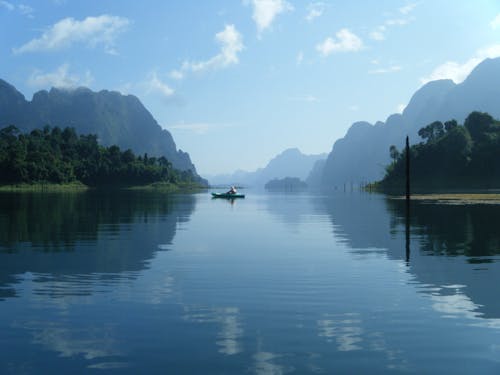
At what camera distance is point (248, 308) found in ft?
56.7

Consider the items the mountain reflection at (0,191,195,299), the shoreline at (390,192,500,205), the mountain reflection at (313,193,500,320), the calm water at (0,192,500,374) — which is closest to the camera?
the calm water at (0,192,500,374)

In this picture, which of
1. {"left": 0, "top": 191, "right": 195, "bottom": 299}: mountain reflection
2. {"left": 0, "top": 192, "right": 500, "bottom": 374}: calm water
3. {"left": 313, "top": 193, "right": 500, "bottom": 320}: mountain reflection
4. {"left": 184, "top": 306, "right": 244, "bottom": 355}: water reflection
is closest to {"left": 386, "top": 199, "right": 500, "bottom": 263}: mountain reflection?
{"left": 313, "top": 193, "right": 500, "bottom": 320}: mountain reflection

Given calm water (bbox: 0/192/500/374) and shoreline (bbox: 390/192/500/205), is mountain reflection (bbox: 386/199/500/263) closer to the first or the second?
calm water (bbox: 0/192/500/374)

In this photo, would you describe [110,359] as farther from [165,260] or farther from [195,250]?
[195,250]

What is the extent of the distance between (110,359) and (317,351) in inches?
199

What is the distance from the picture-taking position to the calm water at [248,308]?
12266 mm

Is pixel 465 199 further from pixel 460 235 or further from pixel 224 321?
pixel 224 321

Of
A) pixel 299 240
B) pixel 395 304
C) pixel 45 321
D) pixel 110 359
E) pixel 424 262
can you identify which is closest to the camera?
pixel 110 359

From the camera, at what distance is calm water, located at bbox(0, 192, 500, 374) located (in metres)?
12.3


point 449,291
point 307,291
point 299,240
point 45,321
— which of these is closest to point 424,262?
point 449,291

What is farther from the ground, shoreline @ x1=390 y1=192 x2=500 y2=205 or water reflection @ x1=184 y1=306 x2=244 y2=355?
shoreline @ x1=390 y1=192 x2=500 y2=205

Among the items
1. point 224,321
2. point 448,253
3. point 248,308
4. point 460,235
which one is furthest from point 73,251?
point 460,235

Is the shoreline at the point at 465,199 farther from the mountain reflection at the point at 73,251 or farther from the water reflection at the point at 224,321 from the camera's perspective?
the water reflection at the point at 224,321

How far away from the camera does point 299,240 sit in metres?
39.2
